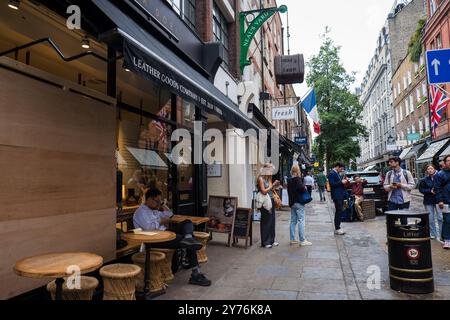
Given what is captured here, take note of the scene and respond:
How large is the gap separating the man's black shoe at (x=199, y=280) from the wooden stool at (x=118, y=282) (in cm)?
132

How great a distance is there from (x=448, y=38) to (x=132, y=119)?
2783 centimetres

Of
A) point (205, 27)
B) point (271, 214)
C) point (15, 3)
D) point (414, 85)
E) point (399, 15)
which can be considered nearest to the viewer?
point (15, 3)

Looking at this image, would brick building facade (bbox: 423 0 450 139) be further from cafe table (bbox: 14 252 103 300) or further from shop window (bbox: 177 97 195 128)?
cafe table (bbox: 14 252 103 300)

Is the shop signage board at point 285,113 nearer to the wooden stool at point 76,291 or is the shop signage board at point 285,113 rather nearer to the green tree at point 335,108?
the wooden stool at point 76,291

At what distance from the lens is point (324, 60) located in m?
41.1

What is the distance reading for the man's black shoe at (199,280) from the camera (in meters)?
5.44

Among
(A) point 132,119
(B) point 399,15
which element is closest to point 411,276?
(A) point 132,119

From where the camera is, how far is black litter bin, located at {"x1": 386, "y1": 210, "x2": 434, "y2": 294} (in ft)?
16.2

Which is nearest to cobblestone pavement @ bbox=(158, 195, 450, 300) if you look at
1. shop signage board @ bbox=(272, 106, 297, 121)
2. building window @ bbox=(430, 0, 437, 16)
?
shop signage board @ bbox=(272, 106, 297, 121)

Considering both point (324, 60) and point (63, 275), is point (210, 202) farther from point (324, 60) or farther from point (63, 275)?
point (324, 60)

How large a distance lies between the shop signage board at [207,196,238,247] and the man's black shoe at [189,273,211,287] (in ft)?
9.12

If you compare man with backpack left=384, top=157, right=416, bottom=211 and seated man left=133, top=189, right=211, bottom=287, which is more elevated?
man with backpack left=384, top=157, right=416, bottom=211
